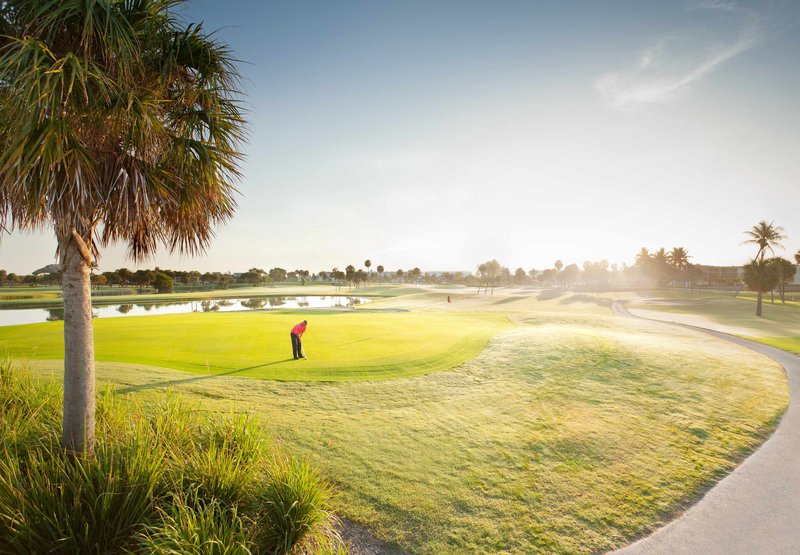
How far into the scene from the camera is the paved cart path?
4957 millimetres

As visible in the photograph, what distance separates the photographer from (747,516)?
568cm

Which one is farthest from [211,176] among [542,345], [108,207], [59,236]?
[542,345]

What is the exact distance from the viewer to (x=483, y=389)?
11250 millimetres

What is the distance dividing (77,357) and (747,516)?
11407mm

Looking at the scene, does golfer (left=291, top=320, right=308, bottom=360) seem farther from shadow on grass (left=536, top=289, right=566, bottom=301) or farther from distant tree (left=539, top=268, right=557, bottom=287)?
distant tree (left=539, top=268, right=557, bottom=287)

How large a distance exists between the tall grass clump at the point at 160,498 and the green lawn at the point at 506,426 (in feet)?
4.21

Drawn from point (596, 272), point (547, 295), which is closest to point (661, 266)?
point (547, 295)

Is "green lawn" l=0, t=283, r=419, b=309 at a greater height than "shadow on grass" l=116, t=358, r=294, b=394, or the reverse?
"green lawn" l=0, t=283, r=419, b=309

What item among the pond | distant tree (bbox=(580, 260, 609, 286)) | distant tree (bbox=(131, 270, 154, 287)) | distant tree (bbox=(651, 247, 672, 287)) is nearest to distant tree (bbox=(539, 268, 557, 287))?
distant tree (bbox=(580, 260, 609, 286))

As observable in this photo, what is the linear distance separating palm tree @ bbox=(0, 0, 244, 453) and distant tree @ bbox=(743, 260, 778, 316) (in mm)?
65850

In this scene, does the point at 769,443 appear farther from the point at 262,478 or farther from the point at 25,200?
the point at 25,200

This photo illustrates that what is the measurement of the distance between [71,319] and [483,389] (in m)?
10.6

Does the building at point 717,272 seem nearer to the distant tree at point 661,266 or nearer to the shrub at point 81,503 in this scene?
the distant tree at point 661,266

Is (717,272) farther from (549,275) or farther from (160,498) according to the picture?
(160,498)
